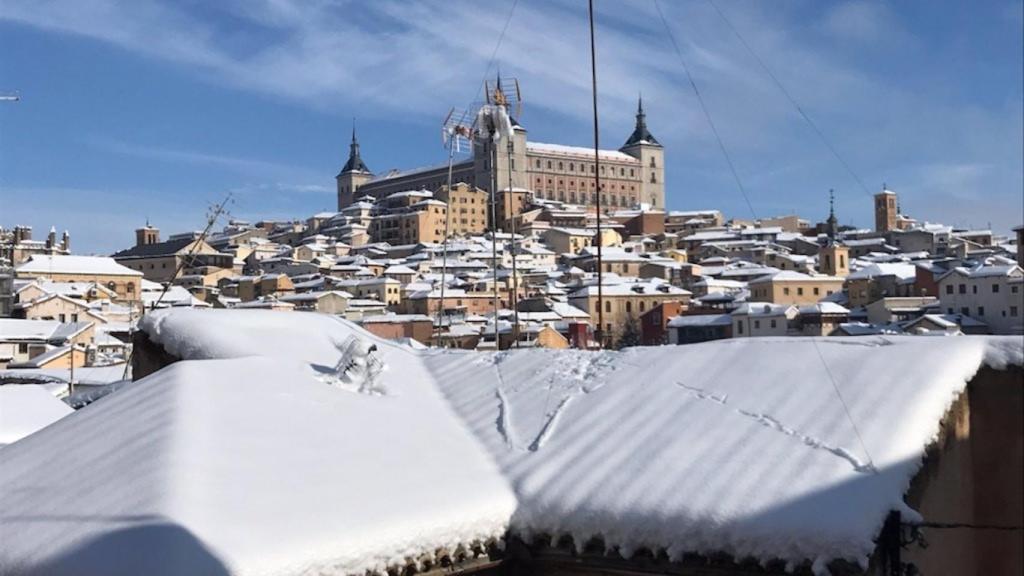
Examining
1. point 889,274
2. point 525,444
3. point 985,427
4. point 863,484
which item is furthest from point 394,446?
point 889,274

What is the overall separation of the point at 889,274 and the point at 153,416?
185 feet

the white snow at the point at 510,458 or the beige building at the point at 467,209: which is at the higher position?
the beige building at the point at 467,209

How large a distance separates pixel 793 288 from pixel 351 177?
231ft

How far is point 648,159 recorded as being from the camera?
11362 centimetres

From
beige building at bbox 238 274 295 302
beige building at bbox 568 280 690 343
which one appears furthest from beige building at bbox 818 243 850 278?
beige building at bbox 238 274 295 302

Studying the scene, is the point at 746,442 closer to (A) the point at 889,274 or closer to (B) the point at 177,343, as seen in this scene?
(B) the point at 177,343

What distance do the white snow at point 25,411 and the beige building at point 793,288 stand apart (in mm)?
48516

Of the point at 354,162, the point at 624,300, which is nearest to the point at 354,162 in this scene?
the point at 354,162

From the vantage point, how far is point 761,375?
5.28 metres

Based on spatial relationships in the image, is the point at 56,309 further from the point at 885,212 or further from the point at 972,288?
the point at 885,212

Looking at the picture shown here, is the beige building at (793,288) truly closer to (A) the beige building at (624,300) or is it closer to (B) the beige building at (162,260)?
(A) the beige building at (624,300)

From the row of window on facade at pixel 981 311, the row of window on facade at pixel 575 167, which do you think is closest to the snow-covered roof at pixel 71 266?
the row of window on facade at pixel 981 311

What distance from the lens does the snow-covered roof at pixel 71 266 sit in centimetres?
5697

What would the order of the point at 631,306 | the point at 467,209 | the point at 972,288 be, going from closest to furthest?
the point at 972,288
the point at 631,306
the point at 467,209
